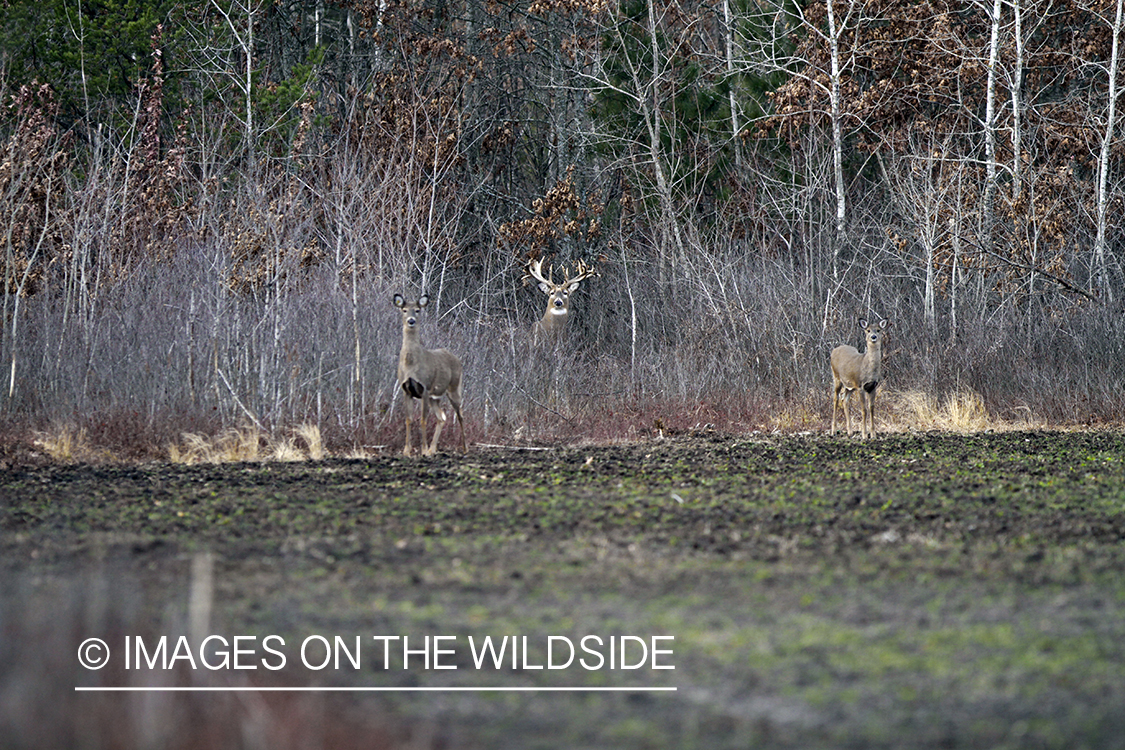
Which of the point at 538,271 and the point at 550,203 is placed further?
the point at 550,203

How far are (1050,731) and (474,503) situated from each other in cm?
562

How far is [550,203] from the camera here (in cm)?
2553

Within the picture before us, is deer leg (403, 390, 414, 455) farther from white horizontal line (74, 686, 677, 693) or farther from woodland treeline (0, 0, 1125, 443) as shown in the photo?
white horizontal line (74, 686, 677, 693)

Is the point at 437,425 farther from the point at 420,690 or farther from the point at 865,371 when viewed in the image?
the point at 420,690

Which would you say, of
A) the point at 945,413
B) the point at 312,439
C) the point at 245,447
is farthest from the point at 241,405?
the point at 945,413

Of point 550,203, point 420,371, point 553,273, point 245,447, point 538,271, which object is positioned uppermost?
point 550,203

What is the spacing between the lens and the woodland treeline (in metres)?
15.0

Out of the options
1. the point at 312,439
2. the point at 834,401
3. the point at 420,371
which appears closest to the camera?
the point at 312,439

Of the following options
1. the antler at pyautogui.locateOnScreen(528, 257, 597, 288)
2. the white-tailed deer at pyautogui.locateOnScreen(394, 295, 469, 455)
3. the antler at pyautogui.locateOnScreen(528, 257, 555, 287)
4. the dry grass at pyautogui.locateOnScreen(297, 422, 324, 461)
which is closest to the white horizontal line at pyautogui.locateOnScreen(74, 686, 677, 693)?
the dry grass at pyautogui.locateOnScreen(297, 422, 324, 461)

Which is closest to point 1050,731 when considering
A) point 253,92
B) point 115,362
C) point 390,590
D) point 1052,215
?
point 390,590

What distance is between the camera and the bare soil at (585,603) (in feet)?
14.0

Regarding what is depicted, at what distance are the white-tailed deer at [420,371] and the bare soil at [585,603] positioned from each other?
244 cm

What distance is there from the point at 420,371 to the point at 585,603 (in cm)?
748

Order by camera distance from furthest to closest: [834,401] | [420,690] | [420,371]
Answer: [834,401] → [420,371] → [420,690]
